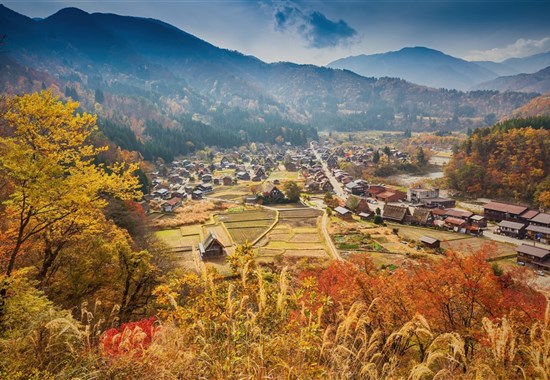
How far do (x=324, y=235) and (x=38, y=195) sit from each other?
3209 centimetres

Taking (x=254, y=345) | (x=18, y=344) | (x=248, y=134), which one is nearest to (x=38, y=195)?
(x=18, y=344)

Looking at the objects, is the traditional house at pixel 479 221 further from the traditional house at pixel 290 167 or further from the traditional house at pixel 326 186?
the traditional house at pixel 290 167

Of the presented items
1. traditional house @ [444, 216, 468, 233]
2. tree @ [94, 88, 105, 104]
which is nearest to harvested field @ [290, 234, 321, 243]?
traditional house @ [444, 216, 468, 233]

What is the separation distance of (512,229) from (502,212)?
235 inches

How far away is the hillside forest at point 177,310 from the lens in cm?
454

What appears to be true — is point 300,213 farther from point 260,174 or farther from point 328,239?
point 260,174

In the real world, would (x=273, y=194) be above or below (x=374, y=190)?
above

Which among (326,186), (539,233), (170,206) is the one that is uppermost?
(539,233)

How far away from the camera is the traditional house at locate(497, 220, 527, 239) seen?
124 feet

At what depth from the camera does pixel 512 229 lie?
126 feet

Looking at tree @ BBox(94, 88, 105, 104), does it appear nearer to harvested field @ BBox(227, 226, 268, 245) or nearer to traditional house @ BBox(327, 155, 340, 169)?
traditional house @ BBox(327, 155, 340, 169)

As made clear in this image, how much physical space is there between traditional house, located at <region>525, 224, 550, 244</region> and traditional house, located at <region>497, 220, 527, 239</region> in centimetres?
67

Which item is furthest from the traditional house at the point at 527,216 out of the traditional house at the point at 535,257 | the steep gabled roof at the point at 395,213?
the steep gabled roof at the point at 395,213

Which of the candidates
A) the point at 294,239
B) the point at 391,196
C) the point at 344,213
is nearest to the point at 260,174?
the point at 391,196
